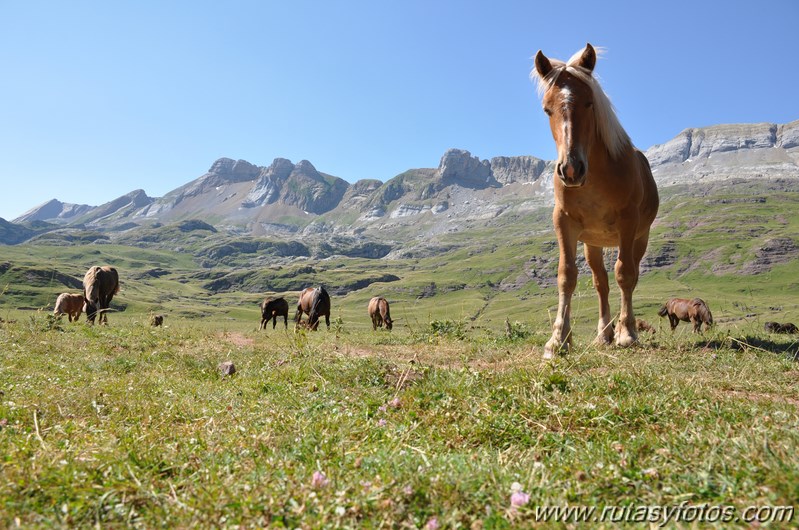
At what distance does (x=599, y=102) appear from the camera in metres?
6.94

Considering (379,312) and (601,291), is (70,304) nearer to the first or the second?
(379,312)

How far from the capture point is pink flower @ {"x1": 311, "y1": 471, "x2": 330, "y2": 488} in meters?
2.35

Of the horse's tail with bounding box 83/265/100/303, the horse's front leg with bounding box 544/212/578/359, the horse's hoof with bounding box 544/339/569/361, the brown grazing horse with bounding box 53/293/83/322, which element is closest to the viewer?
the horse's hoof with bounding box 544/339/569/361

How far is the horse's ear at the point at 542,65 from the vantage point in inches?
261

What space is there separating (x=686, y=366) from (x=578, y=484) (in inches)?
173

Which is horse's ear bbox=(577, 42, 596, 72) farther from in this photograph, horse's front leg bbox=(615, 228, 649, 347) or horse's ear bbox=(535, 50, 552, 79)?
horse's front leg bbox=(615, 228, 649, 347)

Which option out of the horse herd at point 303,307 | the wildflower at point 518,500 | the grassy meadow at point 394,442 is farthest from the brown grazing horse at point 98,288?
the wildflower at point 518,500

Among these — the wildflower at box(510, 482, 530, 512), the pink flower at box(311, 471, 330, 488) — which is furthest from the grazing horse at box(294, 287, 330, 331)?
the wildflower at box(510, 482, 530, 512)

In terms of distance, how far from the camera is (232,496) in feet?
7.30

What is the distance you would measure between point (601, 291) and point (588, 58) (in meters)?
4.36

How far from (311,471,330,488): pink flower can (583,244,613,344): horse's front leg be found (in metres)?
6.13

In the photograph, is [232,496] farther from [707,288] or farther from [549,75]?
[707,288]

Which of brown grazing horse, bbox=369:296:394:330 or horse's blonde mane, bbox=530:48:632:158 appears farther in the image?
brown grazing horse, bbox=369:296:394:330

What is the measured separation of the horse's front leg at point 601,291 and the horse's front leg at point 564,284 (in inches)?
31.3
